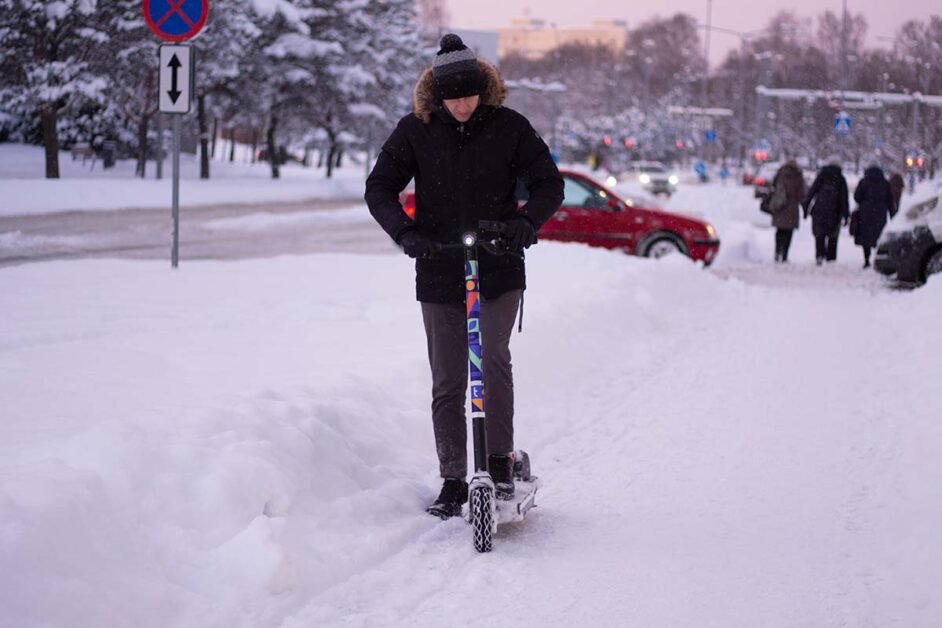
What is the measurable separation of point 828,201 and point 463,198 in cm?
1595

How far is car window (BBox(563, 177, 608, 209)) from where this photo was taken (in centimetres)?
1844

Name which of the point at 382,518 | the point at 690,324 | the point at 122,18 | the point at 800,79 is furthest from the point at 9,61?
the point at 800,79

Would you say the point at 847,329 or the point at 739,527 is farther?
the point at 847,329

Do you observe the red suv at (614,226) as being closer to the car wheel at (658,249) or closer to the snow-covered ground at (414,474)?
the car wheel at (658,249)

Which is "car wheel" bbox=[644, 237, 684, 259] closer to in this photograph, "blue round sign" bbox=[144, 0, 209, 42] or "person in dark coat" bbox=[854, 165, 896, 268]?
"person in dark coat" bbox=[854, 165, 896, 268]

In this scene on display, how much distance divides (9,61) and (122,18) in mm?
3481

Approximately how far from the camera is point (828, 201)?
65.8 ft

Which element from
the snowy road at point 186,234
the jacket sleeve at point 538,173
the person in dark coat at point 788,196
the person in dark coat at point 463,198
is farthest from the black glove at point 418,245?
the person in dark coat at point 788,196

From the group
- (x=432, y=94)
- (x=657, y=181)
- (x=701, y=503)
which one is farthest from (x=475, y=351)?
(x=657, y=181)

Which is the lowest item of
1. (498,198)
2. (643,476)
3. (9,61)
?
(643,476)

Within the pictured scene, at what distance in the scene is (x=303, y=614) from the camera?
4152 millimetres

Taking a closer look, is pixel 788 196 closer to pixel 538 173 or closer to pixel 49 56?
pixel 538 173

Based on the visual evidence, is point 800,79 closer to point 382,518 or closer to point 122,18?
point 122,18

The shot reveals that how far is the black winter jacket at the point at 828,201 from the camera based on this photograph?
20.0m
